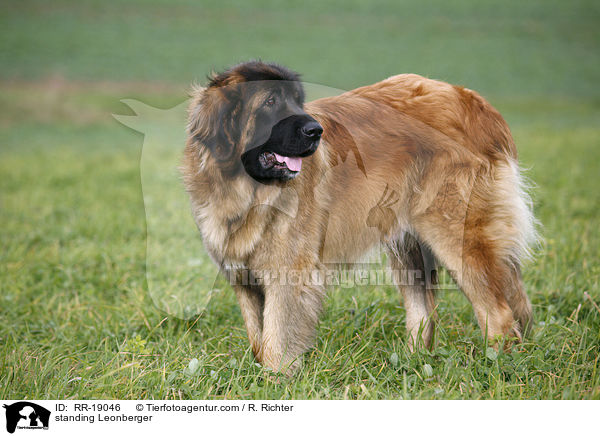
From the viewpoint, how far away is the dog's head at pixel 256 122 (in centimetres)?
218

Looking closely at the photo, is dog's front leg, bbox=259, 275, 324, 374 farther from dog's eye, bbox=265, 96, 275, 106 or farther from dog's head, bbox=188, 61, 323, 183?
dog's eye, bbox=265, 96, 275, 106

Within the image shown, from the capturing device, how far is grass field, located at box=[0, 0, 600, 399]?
7.56 ft

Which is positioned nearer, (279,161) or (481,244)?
(279,161)

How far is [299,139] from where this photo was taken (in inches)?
84.2

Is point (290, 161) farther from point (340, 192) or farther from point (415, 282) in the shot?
point (415, 282)

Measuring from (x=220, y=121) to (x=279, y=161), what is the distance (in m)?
0.32

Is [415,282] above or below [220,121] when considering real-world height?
below

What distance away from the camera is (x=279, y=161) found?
2.22 meters

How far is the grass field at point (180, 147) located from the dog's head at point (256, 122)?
1.58 feet

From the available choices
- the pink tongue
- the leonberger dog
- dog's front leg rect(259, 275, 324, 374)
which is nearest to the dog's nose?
the leonberger dog

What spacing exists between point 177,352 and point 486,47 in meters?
8.28

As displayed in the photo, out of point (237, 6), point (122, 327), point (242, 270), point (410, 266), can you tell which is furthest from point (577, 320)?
point (237, 6)
